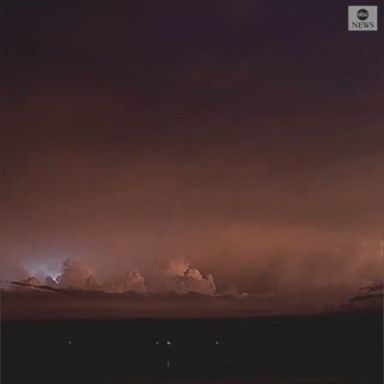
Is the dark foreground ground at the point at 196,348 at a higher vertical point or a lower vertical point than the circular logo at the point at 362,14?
lower

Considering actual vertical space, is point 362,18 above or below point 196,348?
above

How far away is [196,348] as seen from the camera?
126 centimetres

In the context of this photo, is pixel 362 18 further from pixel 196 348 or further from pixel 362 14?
pixel 196 348

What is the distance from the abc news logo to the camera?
122cm

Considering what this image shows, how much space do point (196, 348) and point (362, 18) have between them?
826mm

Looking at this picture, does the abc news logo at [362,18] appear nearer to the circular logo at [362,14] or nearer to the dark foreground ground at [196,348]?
the circular logo at [362,14]

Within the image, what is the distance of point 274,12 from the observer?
1243 millimetres

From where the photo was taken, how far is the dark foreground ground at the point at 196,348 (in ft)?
4.08

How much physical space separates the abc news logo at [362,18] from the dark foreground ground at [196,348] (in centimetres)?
64

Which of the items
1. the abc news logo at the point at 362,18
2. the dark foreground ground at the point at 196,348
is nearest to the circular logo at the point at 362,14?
the abc news logo at the point at 362,18

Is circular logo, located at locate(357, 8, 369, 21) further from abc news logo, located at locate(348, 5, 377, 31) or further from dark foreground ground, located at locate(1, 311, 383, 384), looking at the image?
dark foreground ground, located at locate(1, 311, 383, 384)

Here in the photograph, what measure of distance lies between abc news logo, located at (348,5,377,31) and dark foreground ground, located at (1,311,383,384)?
0.64 meters

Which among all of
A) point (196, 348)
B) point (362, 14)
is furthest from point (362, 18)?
point (196, 348)

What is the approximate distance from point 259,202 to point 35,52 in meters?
0.60
